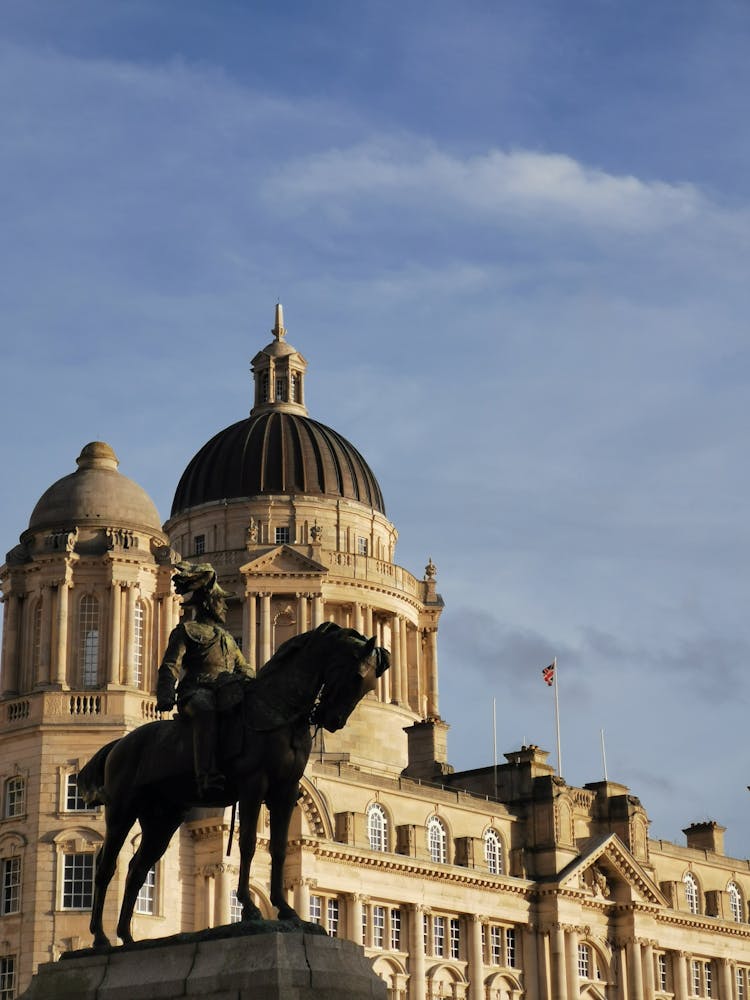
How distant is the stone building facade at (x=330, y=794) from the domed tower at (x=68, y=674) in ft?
0.31

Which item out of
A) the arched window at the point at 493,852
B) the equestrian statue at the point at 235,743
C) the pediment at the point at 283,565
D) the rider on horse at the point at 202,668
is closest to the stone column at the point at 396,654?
the pediment at the point at 283,565

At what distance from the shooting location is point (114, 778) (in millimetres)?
23406

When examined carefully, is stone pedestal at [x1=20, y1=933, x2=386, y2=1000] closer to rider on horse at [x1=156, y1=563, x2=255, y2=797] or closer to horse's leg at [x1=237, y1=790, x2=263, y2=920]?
horse's leg at [x1=237, y1=790, x2=263, y2=920]

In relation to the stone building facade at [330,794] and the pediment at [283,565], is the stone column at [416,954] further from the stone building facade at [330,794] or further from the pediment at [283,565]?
the pediment at [283,565]

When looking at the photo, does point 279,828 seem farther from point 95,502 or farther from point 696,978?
point 696,978

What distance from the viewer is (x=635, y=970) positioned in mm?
95188

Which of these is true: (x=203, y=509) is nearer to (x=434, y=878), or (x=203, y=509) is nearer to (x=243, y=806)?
(x=434, y=878)

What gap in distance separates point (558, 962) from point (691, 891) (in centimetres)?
1662

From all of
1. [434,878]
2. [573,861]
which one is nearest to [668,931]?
[573,861]

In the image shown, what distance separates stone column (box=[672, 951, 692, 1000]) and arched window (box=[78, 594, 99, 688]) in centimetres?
4423

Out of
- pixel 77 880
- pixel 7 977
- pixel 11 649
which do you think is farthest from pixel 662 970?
pixel 11 649

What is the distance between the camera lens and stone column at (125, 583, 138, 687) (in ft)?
234

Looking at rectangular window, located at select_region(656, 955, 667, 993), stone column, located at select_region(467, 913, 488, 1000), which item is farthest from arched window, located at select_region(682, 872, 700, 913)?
stone column, located at select_region(467, 913, 488, 1000)

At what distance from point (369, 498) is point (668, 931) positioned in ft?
100
